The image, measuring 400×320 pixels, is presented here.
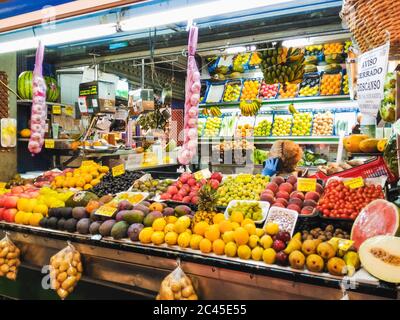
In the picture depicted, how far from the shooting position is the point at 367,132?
429 cm

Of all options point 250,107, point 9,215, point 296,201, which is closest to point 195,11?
point 296,201

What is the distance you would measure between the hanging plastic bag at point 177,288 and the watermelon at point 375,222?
3.60ft

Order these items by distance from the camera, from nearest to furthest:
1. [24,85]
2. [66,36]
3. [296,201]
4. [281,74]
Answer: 1. [296,201]
2. [66,36]
3. [281,74]
4. [24,85]

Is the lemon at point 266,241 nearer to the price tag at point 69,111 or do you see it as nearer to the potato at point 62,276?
→ the potato at point 62,276

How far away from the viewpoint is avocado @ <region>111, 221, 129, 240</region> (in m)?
2.72

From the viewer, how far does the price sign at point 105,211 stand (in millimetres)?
2947

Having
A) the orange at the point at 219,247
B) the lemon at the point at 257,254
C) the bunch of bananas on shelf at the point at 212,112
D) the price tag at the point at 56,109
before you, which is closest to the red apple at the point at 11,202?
the orange at the point at 219,247

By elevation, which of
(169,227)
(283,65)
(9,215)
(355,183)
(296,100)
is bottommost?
(9,215)

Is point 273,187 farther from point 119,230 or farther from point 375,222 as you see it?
point 119,230

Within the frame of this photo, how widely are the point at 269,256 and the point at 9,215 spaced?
8.37 ft

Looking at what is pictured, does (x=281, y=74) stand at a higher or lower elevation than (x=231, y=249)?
higher

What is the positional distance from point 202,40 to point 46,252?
3429 mm

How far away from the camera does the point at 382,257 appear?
194 centimetres
